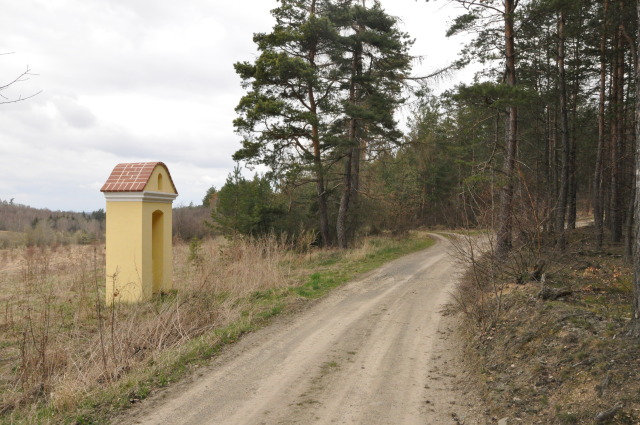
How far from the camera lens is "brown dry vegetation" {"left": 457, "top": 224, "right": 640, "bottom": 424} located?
12.4ft

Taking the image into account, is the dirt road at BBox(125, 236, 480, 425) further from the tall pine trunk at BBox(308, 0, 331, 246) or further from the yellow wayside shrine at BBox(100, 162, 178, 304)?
the tall pine trunk at BBox(308, 0, 331, 246)

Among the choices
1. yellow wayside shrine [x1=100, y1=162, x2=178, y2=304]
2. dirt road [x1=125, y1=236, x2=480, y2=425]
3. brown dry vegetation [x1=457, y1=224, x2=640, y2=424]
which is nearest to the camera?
A: brown dry vegetation [x1=457, y1=224, x2=640, y2=424]

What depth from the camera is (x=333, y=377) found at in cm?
559

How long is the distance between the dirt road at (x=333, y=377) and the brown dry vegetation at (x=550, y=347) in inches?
18.6

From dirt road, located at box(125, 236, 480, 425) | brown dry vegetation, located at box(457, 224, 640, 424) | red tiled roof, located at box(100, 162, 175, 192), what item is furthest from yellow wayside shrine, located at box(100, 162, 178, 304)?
brown dry vegetation, located at box(457, 224, 640, 424)

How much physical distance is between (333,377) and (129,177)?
7.76 metres

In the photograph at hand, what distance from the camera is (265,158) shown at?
19688 millimetres

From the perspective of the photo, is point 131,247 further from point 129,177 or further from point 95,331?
point 95,331


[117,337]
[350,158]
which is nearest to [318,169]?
[350,158]

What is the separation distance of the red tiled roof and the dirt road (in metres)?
5.02

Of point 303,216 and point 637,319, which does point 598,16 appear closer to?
point 637,319

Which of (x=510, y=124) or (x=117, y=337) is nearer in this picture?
(x=117, y=337)

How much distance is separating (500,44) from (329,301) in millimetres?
8705

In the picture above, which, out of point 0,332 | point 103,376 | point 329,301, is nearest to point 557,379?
point 103,376
